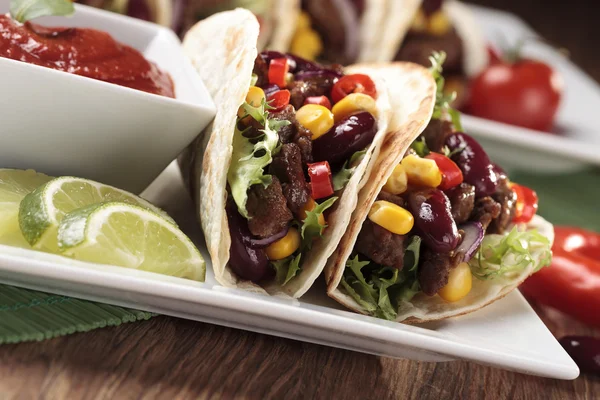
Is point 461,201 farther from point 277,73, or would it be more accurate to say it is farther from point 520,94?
point 520,94

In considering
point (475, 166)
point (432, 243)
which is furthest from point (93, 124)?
point (475, 166)

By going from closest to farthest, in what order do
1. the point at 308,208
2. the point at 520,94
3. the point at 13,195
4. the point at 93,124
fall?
1. the point at 13,195
2. the point at 308,208
3. the point at 93,124
4. the point at 520,94

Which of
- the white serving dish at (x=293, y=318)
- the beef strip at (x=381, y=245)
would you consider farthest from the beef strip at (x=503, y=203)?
the beef strip at (x=381, y=245)

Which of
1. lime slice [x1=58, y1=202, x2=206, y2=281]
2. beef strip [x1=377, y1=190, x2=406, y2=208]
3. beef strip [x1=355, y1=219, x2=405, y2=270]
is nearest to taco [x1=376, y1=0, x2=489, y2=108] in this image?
beef strip [x1=377, y1=190, x2=406, y2=208]

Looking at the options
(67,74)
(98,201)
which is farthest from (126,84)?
(98,201)

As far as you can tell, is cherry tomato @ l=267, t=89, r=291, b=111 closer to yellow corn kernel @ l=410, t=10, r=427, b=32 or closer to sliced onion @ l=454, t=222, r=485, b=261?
sliced onion @ l=454, t=222, r=485, b=261
